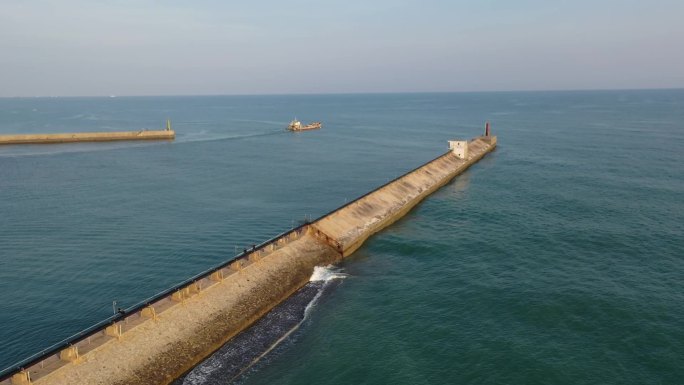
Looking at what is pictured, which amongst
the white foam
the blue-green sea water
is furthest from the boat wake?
the blue-green sea water

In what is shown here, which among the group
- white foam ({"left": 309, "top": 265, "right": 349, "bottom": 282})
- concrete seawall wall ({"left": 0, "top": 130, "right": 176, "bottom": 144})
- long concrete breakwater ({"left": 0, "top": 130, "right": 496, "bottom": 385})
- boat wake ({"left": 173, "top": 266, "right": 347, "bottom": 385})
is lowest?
boat wake ({"left": 173, "top": 266, "right": 347, "bottom": 385})

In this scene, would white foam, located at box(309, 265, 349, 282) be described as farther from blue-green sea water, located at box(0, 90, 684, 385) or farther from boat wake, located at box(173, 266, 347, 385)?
blue-green sea water, located at box(0, 90, 684, 385)

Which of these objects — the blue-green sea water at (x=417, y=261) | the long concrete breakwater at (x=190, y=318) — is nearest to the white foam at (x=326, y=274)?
the long concrete breakwater at (x=190, y=318)

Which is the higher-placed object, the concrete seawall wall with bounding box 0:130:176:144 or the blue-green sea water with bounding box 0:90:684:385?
the concrete seawall wall with bounding box 0:130:176:144

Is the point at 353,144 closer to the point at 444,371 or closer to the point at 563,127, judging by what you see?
the point at 563,127

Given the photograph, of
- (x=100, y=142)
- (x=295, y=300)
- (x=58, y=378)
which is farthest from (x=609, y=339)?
(x=100, y=142)
